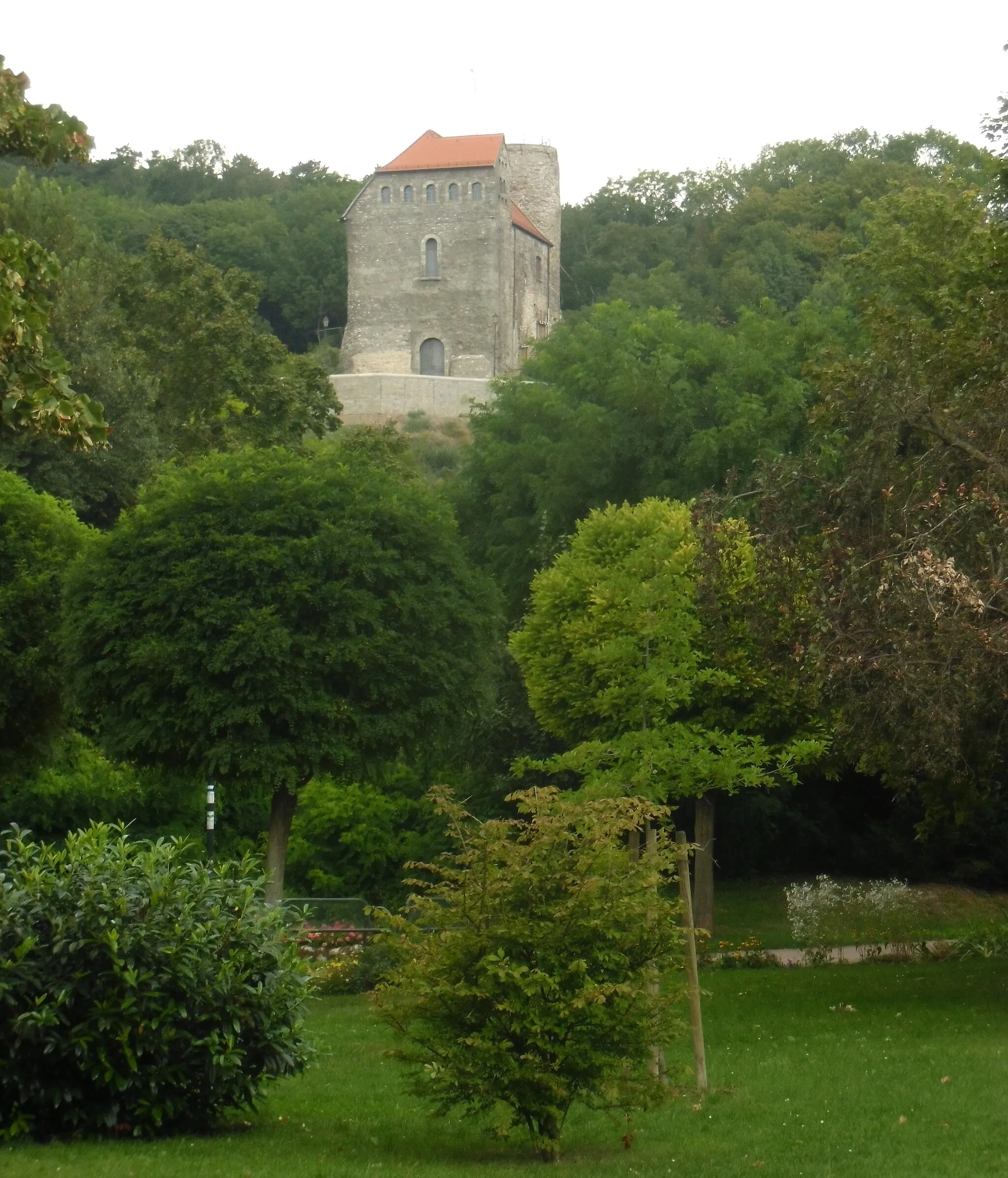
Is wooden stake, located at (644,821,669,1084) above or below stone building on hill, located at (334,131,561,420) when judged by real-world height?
below

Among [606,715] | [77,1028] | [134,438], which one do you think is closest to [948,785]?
[606,715]

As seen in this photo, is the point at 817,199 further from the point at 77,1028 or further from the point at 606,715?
the point at 77,1028

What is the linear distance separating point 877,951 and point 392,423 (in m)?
22.9

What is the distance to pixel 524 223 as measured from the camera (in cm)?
8031

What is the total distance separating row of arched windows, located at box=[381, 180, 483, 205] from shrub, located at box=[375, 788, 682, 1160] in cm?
6990

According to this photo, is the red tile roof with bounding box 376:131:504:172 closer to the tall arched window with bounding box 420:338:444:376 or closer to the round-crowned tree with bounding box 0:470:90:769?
the tall arched window with bounding box 420:338:444:376

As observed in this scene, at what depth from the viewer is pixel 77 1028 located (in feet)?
29.0

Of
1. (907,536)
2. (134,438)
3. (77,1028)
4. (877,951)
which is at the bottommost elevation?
(877,951)

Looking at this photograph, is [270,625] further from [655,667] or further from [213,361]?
[213,361]

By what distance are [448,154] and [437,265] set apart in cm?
549

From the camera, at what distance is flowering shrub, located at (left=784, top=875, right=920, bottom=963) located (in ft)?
69.1

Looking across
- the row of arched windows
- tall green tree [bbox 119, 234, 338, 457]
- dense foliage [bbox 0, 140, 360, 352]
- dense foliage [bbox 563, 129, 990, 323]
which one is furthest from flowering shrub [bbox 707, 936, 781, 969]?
dense foliage [bbox 0, 140, 360, 352]

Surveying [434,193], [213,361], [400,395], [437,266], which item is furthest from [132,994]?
[434,193]

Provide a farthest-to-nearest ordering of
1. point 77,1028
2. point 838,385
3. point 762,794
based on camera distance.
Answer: point 762,794, point 838,385, point 77,1028
